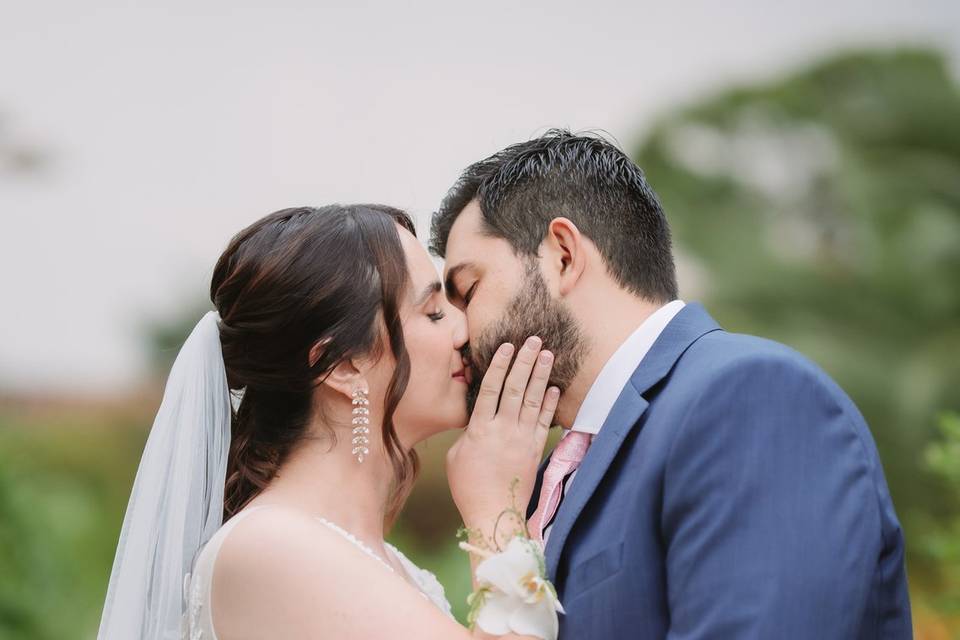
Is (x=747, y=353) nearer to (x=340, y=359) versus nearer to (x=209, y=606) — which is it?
(x=340, y=359)

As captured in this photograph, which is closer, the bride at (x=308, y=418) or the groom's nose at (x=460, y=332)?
the bride at (x=308, y=418)

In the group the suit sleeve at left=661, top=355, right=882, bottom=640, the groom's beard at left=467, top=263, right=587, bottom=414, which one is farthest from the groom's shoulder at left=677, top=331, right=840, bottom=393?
the groom's beard at left=467, top=263, right=587, bottom=414

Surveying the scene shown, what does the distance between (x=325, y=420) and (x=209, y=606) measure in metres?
0.64

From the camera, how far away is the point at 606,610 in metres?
2.45

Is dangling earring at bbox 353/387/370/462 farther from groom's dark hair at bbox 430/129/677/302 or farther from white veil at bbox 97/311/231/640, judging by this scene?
groom's dark hair at bbox 430/129/677/302

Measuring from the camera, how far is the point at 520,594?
254 centimetres

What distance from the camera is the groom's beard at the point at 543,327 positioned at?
9.78ft

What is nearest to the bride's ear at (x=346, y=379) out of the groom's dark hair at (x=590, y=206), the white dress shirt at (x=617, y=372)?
the groom's dark hair at (x=590, y=206)

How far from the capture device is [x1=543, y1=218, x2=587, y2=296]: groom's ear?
2.96m

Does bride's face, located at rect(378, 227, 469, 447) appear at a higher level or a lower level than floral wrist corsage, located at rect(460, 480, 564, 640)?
higher

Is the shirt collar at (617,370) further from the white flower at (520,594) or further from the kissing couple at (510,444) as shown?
the white flower at (520,594)

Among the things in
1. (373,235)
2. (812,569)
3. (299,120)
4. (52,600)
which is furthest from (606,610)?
(299,120)

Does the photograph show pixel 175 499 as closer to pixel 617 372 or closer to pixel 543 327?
pixel 543 327

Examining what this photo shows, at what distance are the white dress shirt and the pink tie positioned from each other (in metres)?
0.03
